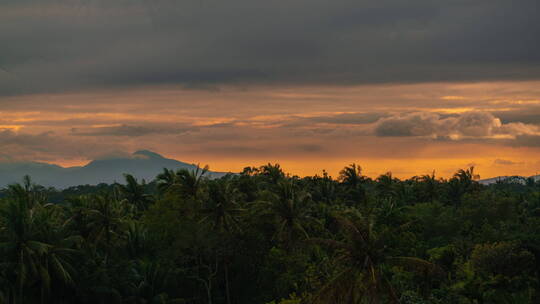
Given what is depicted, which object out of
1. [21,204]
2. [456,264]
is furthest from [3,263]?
[456,264]

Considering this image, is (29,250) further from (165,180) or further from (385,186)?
(385,186)

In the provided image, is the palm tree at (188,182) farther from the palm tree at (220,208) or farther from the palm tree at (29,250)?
the palm tree at (29,250)

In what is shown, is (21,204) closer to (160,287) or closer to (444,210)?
(160,287)

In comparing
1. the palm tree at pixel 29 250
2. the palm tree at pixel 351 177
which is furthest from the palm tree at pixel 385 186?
the palm tree at pixel 29 250

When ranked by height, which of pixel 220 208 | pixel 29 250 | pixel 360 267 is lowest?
pixel 29 250

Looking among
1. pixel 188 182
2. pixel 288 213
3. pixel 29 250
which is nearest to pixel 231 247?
pixel 288 213

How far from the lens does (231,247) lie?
59.2 m

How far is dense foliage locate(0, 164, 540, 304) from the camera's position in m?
38.7

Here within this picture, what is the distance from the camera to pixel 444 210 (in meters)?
73.2

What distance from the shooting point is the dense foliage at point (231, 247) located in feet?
127

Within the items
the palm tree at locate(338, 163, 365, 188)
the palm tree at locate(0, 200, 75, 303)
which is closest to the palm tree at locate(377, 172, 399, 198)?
→ the palm tree at locate(338, 163, 365, 188)

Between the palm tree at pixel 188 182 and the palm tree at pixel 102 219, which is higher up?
the palm tree at pixel 188 182

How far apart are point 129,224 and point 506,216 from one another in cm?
4511

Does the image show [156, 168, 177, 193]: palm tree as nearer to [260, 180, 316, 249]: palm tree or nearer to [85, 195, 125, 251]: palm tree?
[85, 195, 125, 251]: palm tree
